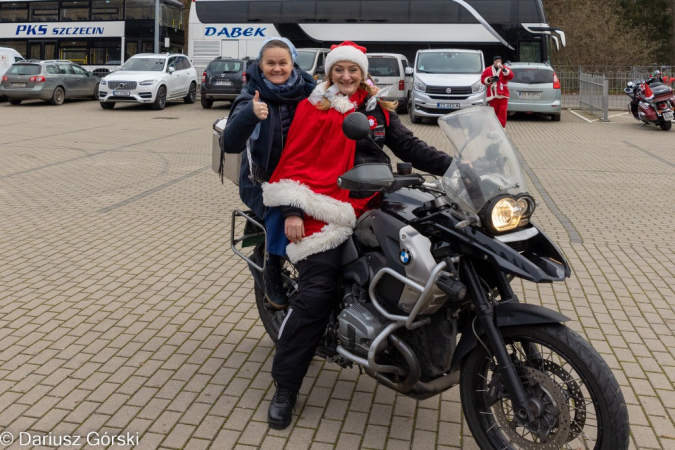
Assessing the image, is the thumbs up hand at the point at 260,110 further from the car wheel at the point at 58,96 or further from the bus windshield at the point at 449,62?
the car wheel at the point at 58,96

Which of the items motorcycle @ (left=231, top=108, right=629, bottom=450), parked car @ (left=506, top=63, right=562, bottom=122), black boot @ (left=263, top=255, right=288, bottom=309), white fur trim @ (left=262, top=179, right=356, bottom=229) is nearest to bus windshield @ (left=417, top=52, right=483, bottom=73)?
parked car @ (left=506, top=63, right=562, bottom=122)

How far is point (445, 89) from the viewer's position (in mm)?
19922

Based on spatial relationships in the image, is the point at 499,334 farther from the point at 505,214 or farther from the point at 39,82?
the point at 39,82

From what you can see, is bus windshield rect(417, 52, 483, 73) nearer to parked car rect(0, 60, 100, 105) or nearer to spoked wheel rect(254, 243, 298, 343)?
parked car rect(0, 60, 100, 105)

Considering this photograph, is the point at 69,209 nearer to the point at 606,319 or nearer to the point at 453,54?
the point at 606,319

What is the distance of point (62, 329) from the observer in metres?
4.73

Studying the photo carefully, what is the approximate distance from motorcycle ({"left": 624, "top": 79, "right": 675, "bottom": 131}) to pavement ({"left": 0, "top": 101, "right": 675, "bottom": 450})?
8.53 meters

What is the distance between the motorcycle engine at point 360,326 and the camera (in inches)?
129

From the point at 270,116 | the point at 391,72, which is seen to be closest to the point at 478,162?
the point at 270,116

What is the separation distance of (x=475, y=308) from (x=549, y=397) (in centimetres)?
43

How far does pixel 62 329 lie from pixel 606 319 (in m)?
3.47

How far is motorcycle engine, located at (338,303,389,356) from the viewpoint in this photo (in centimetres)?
327

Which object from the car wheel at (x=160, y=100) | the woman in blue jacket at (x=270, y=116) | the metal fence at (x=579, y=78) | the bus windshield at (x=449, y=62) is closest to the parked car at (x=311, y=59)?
the bus windshield at (x=449, y=62)

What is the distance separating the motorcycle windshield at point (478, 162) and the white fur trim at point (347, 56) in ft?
1.78
